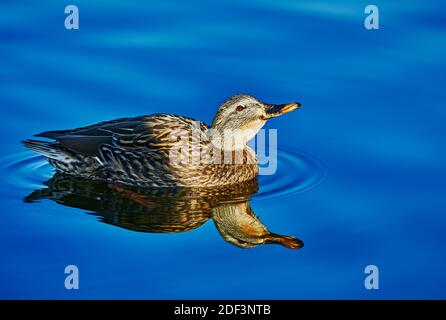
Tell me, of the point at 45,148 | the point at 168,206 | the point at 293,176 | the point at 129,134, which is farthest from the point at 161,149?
the point at 293,176

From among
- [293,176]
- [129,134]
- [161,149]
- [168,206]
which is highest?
[129,134]

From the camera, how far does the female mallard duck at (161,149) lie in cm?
1280

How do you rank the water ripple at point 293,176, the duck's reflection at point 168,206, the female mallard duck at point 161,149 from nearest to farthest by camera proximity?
the duck's reflection at point 168,206 → the water ripple at point 293,176 → the female mallard duck at point 161,149

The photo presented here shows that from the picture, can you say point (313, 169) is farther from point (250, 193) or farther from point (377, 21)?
point (377, 21)

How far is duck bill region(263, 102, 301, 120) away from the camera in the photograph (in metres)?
12.8

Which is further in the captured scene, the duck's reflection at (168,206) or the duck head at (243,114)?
the duck head at (243,114)

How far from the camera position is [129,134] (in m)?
13.0

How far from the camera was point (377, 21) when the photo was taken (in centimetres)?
1600

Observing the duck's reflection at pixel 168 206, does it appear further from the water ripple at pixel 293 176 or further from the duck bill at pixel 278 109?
the duck bill at pixel 278 109

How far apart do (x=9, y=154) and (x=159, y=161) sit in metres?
2.05

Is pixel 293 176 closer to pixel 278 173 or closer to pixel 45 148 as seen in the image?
pixel 278 173

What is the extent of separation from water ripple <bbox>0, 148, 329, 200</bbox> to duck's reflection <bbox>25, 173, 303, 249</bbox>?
0.65ft

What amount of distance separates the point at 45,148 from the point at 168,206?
1.98m

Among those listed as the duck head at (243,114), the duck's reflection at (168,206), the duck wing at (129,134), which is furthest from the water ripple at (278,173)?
the duck head at (243,114)
